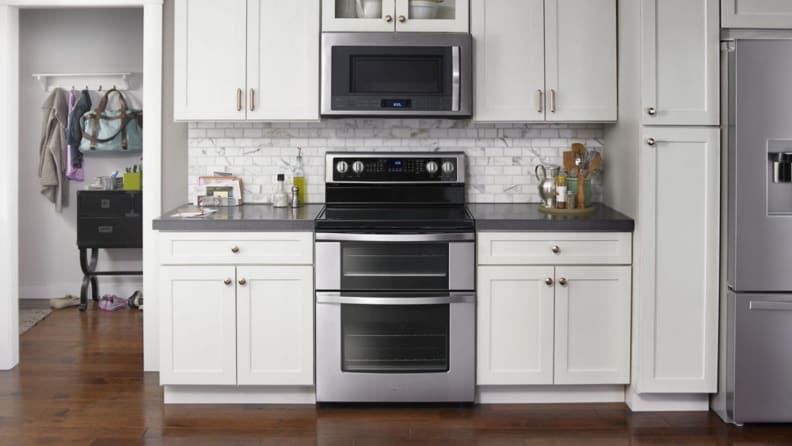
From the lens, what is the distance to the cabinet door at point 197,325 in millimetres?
3814

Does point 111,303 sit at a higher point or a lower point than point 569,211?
lower

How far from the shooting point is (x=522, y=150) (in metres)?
4.40

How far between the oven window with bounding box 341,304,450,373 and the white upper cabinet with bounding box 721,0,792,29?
5.51ft

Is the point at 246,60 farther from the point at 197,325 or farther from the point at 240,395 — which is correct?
the point at 240,395

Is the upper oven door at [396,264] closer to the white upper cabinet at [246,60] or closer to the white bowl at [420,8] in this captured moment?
the white upper cabinet at [246,60]

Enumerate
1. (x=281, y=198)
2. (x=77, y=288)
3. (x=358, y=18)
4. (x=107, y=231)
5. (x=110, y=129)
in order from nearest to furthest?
(x=358, y=18), (x=281, y=198), (x=107, y=231), (x=110, y=129), (x=77, y=288)

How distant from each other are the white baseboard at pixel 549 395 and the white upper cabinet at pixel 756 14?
164 centimetres

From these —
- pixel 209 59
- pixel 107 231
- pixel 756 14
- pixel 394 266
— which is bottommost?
pixel 394 266

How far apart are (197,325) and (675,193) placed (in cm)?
211

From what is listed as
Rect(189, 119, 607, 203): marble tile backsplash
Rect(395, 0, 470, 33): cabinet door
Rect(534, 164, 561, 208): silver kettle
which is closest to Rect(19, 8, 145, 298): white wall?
Rect(189, 119, 607, 203): marble tile backsplash

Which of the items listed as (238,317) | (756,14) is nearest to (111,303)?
(238,317)

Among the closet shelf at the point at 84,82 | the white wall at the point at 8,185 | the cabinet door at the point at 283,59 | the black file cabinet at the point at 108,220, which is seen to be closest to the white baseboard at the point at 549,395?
the cabinet door at the point at 283,59

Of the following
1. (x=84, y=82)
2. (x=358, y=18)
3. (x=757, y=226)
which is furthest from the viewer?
(x=84, y=82)

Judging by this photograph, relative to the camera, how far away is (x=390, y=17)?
402 centimetres
